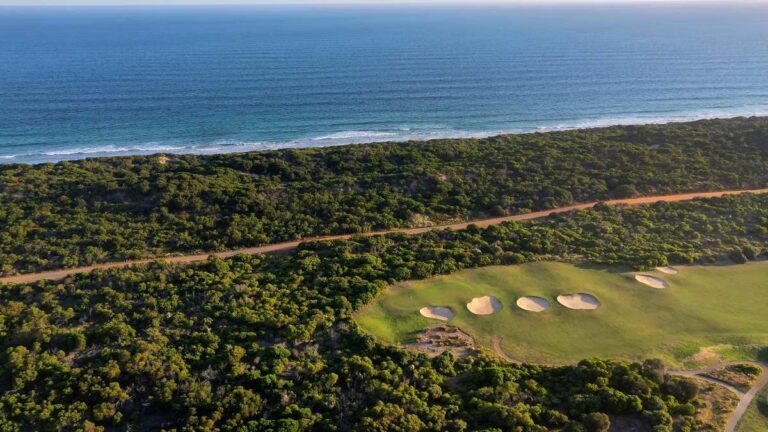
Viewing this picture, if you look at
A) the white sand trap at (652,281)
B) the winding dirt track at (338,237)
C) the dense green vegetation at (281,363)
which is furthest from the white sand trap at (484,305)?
the winding dirt track at (338,237)

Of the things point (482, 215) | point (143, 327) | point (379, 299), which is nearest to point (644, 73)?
point (482, 215)

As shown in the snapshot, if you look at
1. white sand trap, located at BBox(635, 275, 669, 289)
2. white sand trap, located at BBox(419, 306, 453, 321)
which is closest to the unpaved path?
white sand trap, located at BBox(635, 275, 669, 289)

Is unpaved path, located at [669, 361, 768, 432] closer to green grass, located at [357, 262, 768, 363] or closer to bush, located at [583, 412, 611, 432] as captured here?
green grass, located at [357, 262, 768, 363]

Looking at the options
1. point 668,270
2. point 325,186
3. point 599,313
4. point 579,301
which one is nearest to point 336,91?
point 325,186

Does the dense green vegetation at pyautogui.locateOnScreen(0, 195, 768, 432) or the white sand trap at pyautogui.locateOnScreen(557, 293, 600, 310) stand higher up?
the white sand trap at pyautogui.locateOnScreen(557, 293, 600, 310)

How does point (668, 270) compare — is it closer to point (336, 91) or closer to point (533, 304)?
point (533, 304)

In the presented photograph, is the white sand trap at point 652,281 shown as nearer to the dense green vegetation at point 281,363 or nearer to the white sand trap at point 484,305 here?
the dense green vegetation at point 281,363

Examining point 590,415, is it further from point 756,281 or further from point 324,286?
point 756,281
